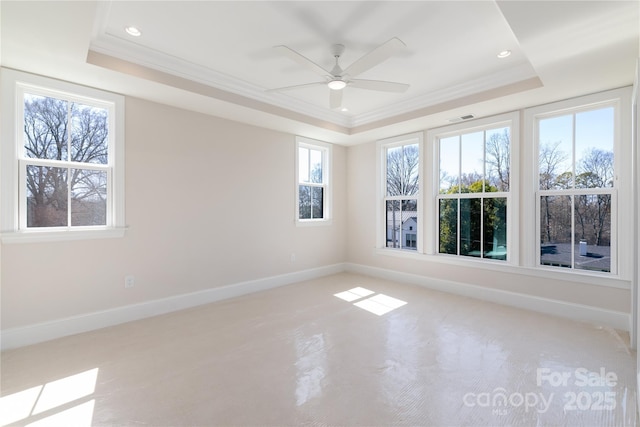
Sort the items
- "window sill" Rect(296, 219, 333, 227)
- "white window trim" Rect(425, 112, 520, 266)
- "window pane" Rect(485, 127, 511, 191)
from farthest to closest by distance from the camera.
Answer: "window sill" Rect(296, 219, 333, 227) → "window pane" Rect(485, 127, 511, 191) → "white window trim" Rect(425, 112, 520, 266)

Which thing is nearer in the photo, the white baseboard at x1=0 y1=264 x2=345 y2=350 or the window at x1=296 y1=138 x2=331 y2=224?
the white baseboard at x1=0 y1=264 x2=345 y2=350

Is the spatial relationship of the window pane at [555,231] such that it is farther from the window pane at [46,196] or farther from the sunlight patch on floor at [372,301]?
the window pane at [46,196]

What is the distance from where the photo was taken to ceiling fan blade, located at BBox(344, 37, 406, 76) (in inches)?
88.0

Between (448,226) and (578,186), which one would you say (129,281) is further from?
(578,186)

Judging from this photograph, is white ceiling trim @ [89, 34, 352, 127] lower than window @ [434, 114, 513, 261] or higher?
higher

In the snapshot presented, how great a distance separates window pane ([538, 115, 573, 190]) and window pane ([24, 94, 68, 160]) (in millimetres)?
5444

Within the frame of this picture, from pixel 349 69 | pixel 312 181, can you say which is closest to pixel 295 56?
pixel 349 69

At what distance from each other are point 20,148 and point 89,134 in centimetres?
57

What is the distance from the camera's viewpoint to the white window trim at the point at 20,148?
263 centimetres

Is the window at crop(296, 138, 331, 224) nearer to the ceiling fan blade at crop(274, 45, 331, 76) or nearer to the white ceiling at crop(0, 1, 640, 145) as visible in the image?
the white ceiling at crop(0, 1, 640, 145)

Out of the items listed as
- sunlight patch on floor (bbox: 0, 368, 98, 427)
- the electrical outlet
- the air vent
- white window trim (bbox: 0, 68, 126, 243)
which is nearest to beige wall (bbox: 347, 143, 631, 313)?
the air vent

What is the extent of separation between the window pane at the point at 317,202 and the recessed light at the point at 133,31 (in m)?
3.34

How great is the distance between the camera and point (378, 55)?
7.90 ft

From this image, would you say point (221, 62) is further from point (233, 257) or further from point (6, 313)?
point (6, 313)
